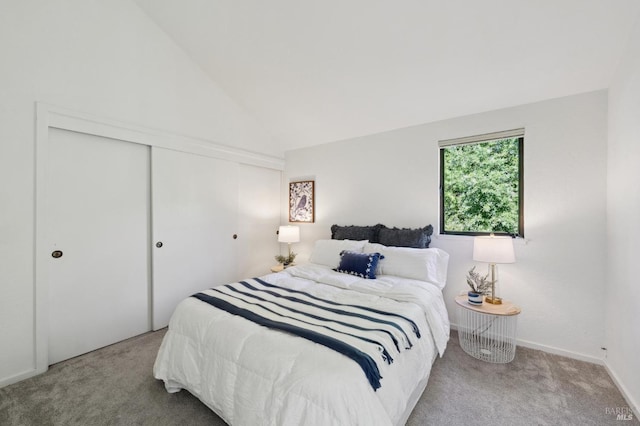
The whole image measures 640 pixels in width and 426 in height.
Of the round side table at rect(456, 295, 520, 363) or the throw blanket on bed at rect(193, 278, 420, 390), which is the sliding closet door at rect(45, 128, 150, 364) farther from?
the round side table at rect(456, 295, 520, 363)

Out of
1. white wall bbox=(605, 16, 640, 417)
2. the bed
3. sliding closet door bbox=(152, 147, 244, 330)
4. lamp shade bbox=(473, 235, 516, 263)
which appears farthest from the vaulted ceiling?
the bed

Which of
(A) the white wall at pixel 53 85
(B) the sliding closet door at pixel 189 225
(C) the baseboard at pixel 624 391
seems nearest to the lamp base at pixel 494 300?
(C) the baseboard at pixel 624 391

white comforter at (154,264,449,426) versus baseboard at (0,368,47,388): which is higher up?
white comforter at (154,264,449,426)

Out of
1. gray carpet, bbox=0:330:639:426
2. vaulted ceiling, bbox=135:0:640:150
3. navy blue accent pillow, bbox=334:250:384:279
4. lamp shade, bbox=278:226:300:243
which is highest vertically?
vaulted ceiling, bbox=135:0:640:150

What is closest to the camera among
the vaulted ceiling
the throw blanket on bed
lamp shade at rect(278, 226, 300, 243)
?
the throw blanket on bed

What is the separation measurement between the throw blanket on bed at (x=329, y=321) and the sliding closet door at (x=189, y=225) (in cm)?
120

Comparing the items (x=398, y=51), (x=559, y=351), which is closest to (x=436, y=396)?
→ (x=559, y=351)

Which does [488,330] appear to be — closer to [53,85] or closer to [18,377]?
[18,377]

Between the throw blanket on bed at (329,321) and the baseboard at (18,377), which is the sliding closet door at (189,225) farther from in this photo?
the throw blanket on bed at (329,321)

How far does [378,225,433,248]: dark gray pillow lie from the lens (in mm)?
2809

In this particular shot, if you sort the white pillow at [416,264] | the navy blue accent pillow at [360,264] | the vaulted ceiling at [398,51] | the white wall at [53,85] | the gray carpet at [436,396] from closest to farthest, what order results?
1. the gray carpet at [436,396]
2. the vaulted ceiling at [398,51]
3. the white wall at [53,85]
4. the white pillow at [416,264]
5. the navy blue accent pillow at [360,264]

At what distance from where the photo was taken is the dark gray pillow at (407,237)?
2809 millimetres

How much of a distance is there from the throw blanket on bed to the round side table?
3.39 feet

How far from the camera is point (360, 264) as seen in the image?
8.55 feet
